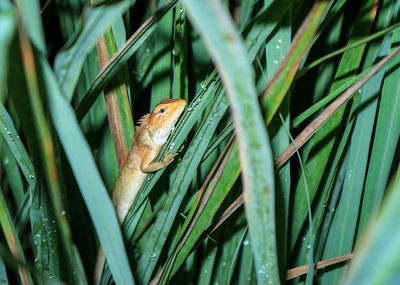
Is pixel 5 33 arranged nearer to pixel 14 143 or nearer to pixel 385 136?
pixel 14 143

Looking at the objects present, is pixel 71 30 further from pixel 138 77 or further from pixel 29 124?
pixel 29 124

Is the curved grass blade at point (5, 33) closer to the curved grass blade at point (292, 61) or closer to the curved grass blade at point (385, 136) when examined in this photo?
the curved grass blade at point (292, 61)

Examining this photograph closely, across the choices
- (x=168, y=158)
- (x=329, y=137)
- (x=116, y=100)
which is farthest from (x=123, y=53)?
(x=329, y=137)

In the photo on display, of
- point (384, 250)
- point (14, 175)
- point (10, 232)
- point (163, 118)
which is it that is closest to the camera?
point (384, 250)

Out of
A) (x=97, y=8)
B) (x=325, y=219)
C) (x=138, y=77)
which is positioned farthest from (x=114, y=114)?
(x=325, y=219)

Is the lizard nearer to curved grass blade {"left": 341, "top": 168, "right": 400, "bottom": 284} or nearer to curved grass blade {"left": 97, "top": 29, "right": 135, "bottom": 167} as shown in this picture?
curved grass blade {"left": 97, "top": 29, "right": 135, "bottom": 167}

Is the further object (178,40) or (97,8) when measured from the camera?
(178,40)

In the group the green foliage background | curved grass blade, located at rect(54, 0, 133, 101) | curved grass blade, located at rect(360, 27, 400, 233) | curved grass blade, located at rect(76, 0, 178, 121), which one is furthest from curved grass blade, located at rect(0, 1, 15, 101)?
curved grass blade, located at rect(360, 27, 400, 233)
